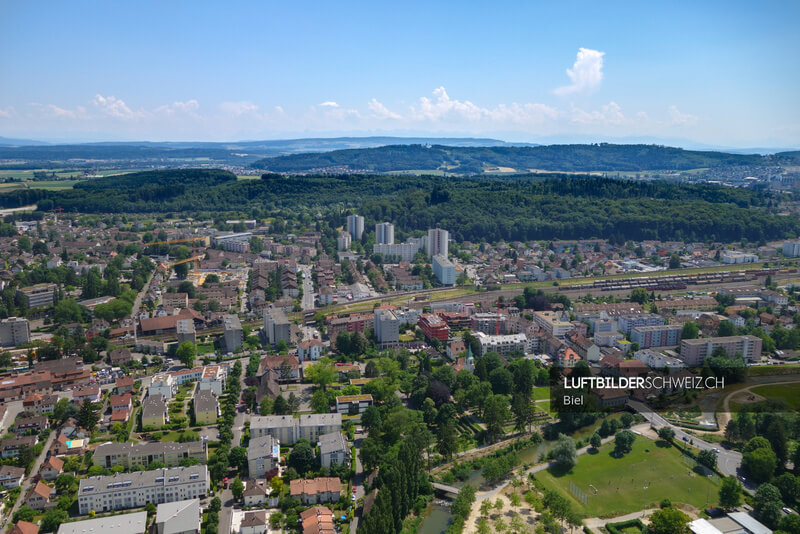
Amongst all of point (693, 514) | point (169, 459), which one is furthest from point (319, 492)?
point (693, 514)

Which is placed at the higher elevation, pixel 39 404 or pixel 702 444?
pixel 39 404

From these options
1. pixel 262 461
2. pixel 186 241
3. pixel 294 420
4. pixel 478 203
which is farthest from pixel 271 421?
pixel 478 203

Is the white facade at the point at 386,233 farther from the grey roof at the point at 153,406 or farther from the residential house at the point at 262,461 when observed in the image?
the residential house at the point at 262,461

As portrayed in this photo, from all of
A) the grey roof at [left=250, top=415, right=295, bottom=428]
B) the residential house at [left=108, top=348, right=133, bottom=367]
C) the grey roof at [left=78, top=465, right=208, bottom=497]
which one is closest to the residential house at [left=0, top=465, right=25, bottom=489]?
the grey roof at [left=78, top=465, right=208, bottom=497]

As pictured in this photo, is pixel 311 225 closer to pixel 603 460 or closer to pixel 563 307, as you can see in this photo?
pixel 563 307

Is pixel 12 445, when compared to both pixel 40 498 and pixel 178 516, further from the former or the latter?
pixel 178 516
